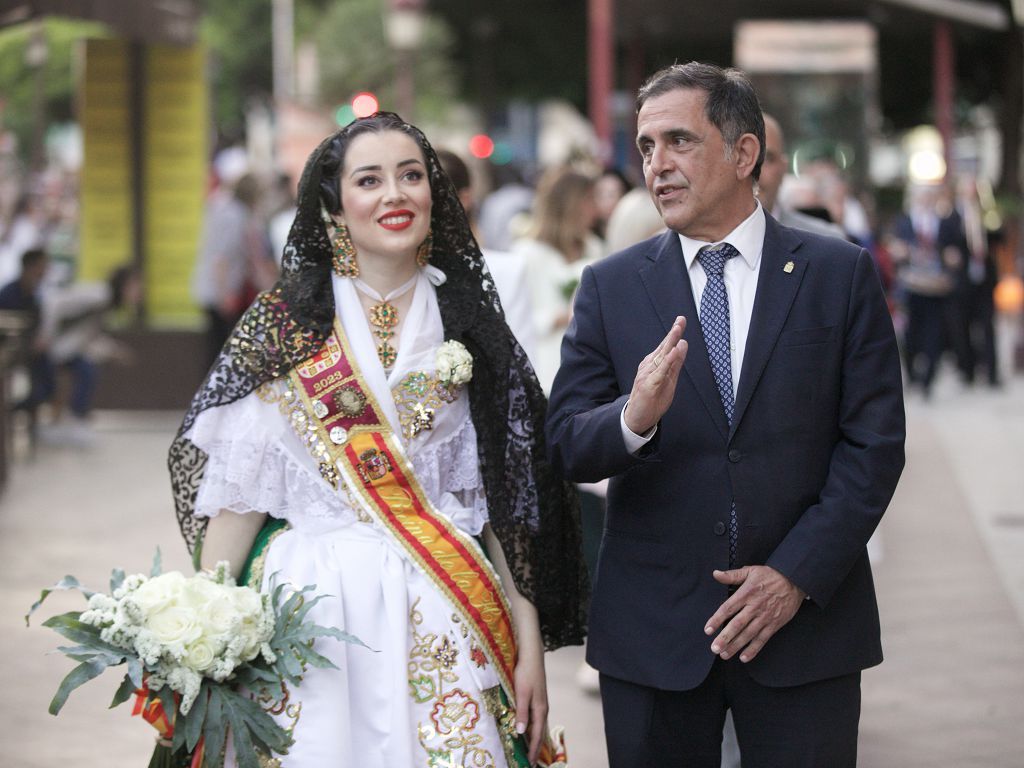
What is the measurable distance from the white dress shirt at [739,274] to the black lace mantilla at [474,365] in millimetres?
585

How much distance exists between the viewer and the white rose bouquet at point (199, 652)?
343 centimetres

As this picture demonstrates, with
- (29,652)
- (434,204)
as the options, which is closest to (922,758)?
(434,204)

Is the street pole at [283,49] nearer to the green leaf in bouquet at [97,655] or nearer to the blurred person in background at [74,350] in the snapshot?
the blurred person in background at [74,350]

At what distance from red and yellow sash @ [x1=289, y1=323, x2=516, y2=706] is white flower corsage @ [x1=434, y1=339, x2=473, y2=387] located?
17cm

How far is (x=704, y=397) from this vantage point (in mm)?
3363

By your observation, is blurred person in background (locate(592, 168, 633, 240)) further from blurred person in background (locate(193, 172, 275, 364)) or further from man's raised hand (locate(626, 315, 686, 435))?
man's raised hand (locate(626, 315, 686, 435))

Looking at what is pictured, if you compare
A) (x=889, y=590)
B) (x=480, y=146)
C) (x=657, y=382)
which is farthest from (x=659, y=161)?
(x=480, y=146)

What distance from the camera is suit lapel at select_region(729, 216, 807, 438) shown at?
3.33 m

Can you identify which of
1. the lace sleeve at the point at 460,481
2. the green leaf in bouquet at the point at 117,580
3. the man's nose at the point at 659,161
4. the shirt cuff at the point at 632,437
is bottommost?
the green leaf in bouquet at the point at 117,580

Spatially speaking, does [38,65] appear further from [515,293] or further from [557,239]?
[515,293]

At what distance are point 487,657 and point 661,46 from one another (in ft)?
67.5

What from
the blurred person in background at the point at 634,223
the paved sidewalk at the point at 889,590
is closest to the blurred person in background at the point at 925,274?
Answer: the paved sidewalk at the point at 889,590

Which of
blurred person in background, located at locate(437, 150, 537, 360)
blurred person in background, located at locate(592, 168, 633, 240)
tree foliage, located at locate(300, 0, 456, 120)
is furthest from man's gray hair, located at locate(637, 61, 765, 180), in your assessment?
tree foliage, located at locate(300, 0, 456, 120)

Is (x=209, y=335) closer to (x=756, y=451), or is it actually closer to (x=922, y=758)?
(x=922, y=758)
